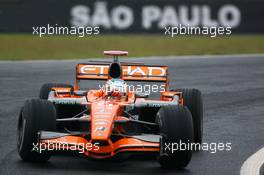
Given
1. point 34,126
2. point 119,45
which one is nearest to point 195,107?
point 34,126

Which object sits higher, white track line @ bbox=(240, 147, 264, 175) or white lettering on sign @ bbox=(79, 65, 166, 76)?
white lettering on sign @ bbox=(79, 65, 166, 76)

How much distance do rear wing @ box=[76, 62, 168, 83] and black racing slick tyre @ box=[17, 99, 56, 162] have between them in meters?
2.25

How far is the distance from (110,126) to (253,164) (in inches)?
69.7

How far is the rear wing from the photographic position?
12.7 m

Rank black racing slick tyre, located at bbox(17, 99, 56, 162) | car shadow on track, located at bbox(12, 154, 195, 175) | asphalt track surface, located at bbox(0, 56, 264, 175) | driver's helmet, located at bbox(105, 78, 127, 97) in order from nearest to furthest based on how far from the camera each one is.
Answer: car shadow on track, located at bbox(12, 154, 195, 175), black racing slick tyre, located at bbox(17, 99, 56, 162), asphalt track surface, located at bbox(0, 56, 264, 175), driver's helmet, located at bbox(105, 78, 127, 97)

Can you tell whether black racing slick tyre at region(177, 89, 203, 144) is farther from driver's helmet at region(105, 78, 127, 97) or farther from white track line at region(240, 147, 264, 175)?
driver's helmet at region(105, 78, 127, 97)

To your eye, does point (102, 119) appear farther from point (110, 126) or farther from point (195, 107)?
point (195, 107)

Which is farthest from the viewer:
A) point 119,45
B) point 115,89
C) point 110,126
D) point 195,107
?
point 119,45

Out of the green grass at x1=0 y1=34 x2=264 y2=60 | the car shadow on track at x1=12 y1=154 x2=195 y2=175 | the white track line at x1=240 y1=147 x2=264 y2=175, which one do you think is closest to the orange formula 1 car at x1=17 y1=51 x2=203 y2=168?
the car shadow on track at x1=12 y1=154 x2=195 y2=175

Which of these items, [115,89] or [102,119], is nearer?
[102,119]

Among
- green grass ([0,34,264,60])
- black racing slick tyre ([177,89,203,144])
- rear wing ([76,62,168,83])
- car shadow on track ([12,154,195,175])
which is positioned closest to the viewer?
car shadow on track ([12,154,195,175])

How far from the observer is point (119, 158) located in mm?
10781

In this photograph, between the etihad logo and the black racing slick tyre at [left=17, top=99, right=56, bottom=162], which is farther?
the etihad logo

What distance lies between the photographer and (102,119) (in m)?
10.5
